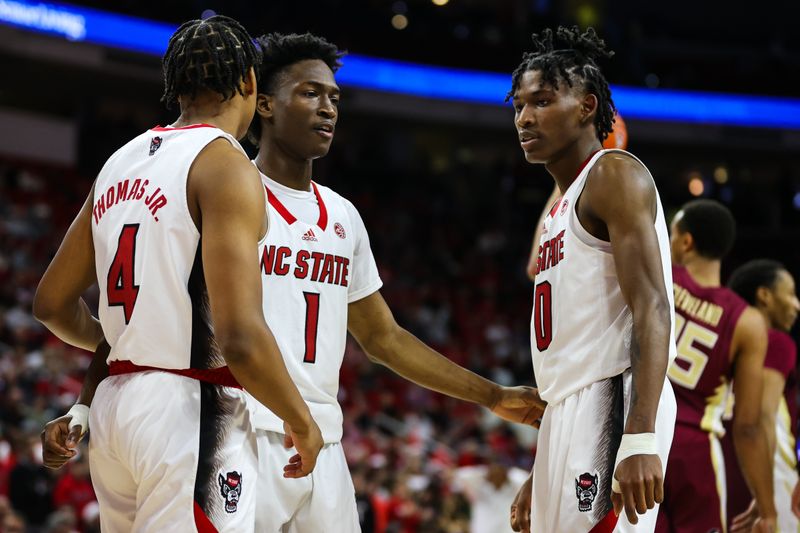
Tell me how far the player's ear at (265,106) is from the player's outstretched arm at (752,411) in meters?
2.39

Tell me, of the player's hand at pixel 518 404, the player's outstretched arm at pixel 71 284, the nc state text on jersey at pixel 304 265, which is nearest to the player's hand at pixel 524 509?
the player's hand at pixel 518 404

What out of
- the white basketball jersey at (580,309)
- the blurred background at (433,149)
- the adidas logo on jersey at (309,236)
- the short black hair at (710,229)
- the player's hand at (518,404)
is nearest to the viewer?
the white basketball jersey at (580,309)

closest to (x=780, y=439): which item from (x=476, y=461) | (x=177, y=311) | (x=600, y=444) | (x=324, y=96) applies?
(x=600, y=444)

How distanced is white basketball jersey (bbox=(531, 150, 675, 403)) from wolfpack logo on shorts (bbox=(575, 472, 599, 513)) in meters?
0.30

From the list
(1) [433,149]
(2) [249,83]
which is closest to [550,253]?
(2) [249,83]

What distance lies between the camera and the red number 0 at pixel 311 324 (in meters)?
3.55

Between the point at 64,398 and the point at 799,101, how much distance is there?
15.5 m

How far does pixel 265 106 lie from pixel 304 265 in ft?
2.30

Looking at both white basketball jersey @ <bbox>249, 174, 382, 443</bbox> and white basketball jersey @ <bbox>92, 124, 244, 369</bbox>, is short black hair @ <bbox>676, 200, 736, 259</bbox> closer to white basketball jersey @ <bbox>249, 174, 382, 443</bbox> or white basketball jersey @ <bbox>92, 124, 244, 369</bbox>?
white basketball jersey @ <bbox>249, 174, 382, 443</bbox>

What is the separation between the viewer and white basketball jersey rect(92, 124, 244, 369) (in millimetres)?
2875

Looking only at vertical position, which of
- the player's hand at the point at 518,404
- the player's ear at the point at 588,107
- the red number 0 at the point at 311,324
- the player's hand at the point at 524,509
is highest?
the player's ear at the point at 588,107

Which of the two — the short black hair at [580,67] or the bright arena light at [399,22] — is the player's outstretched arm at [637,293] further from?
the bright arena light at [399,22]

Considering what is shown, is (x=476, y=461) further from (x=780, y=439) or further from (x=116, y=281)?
(x=116, y=281)

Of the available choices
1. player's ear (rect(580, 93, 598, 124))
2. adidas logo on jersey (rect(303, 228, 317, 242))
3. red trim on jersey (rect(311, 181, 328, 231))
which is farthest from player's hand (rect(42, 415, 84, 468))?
player's ear (rect(580, 93, 598, 124))
